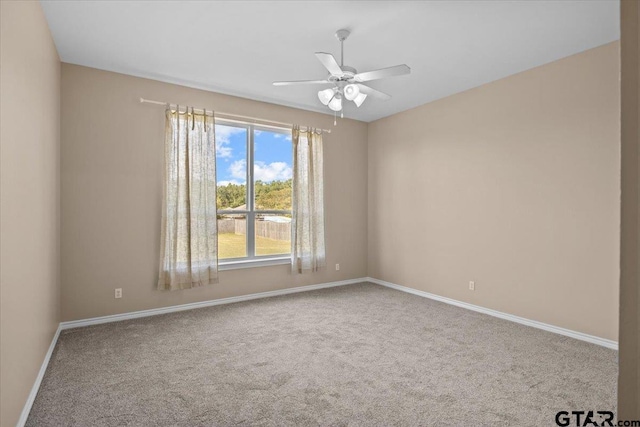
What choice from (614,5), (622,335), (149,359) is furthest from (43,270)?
(614,5)

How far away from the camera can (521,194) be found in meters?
3.94

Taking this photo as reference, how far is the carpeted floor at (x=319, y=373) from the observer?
87.3 inches

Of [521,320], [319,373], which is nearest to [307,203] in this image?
[319,373]

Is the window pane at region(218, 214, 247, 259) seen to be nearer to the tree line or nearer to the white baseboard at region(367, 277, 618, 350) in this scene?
the tree line

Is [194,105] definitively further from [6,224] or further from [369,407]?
[369,407]

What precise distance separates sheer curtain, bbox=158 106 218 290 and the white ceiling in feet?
1.96

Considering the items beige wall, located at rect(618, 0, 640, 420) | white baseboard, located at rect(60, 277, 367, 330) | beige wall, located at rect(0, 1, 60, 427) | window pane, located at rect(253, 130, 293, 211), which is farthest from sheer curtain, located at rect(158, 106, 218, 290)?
beige wall, located at rect(618, 0, 640, 420)

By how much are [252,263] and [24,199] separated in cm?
297

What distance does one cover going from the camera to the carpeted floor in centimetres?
222

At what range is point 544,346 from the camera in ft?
10.7

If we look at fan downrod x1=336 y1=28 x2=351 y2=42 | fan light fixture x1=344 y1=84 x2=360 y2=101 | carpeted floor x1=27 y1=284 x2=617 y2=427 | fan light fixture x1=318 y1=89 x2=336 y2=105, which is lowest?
carpeted floor x1=27 y1=284 x2=617 y2=427

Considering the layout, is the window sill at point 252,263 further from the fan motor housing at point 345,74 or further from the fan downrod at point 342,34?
the fan downrod at point 342,34

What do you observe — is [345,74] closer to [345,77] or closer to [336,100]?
[345,77]

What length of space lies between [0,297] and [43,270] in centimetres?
120
